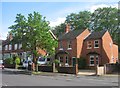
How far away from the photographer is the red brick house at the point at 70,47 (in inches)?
2331

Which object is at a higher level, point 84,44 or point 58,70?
point 84,44

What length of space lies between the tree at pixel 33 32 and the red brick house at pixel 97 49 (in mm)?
14072

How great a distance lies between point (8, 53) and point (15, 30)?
38.4 metres

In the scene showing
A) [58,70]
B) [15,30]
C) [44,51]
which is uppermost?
[15,30]

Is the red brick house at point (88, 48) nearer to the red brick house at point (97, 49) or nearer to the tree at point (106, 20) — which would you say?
the red brick house at point (97, 49)

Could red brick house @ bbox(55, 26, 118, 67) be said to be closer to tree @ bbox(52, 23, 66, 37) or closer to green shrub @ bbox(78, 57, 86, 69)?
green shrub @ bbox(78, 57, 86, 69)

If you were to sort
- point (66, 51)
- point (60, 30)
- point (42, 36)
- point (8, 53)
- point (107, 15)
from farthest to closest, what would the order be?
1. point (60, 30)
2. point (107, 15)
3. point (8, 53)
4. point (66, 51)
5. point (42, 36)

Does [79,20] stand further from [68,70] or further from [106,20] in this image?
[68,70]

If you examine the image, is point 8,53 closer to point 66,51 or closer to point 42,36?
point 66,51

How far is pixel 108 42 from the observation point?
194 ft

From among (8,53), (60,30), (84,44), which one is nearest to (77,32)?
(84,44)

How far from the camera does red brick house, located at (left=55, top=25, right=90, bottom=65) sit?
2331 inches

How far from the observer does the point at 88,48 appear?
193 ft

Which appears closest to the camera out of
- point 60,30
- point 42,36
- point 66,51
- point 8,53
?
point 42,36
